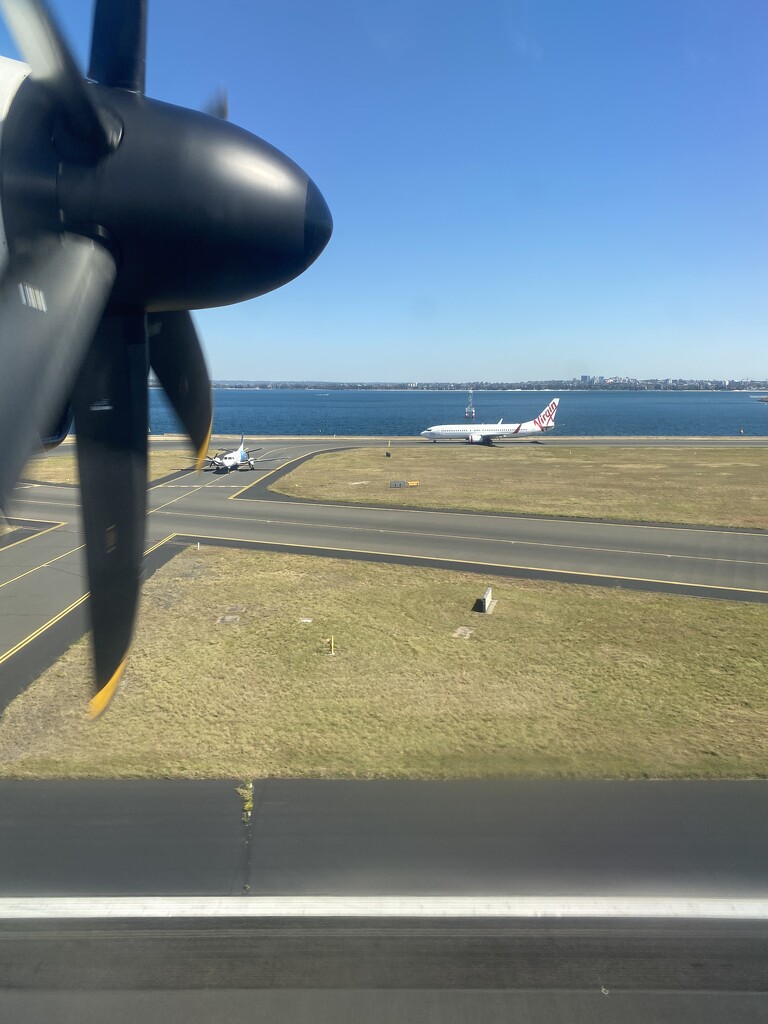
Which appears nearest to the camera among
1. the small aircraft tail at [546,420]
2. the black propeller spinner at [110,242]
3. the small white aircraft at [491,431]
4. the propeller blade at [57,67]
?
the propeller blade at [57,67]

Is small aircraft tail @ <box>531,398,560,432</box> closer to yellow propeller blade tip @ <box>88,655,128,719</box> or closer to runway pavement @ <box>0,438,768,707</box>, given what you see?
runway pavement @ <box>0,438,768,707</box>

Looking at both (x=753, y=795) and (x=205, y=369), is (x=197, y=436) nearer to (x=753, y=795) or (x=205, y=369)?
(x=205, y=369)

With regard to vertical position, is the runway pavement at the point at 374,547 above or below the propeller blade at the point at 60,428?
below

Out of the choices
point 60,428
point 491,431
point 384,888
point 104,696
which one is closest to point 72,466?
point 491,431

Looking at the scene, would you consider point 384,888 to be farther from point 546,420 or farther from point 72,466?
point 546,420

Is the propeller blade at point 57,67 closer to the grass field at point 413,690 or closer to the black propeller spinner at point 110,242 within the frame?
the black propeller spinner at point 110,242

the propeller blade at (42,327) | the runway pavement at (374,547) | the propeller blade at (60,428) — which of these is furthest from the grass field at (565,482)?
the propeller blade at (42,327)

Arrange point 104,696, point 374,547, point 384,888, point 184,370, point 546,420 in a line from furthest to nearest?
1. point 546,420
2. point 374,547
3. point 384,888
4. point 184,370
5. point 104,696
